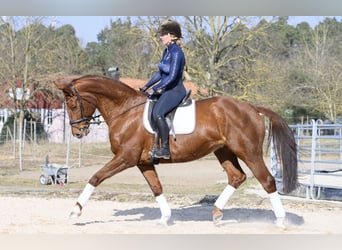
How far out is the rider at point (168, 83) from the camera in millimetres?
7129

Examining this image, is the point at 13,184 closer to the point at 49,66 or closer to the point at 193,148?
the point at 193,148

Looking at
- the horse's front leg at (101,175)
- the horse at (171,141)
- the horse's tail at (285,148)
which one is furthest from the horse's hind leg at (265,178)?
the horse's front leg at (101,175)

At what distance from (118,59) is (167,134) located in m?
40.9

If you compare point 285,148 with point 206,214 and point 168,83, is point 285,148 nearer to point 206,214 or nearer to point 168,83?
point 206,214

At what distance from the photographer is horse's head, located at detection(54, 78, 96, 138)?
24.4 ft

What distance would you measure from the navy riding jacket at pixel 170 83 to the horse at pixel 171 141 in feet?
1.17

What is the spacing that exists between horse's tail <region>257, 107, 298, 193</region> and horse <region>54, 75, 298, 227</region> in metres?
0.01

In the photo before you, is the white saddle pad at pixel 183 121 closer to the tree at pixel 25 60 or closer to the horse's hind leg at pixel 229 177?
the horse's hind leg at pixel 229 177

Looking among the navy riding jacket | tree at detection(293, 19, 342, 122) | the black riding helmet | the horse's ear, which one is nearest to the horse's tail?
the navy riding jacket

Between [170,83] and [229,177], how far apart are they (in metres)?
1.68

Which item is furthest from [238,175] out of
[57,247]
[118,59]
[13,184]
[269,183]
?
[118,59]

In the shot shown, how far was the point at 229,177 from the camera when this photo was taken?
25.4ft

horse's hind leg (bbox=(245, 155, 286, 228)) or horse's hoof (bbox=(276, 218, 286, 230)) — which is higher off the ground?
horse's hind leg (bbox=(245, 155, 286, 228))

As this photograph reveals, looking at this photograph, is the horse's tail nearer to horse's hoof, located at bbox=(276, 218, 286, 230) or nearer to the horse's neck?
horse's hoof, located at bbox=(276, 218, 286, 230)
